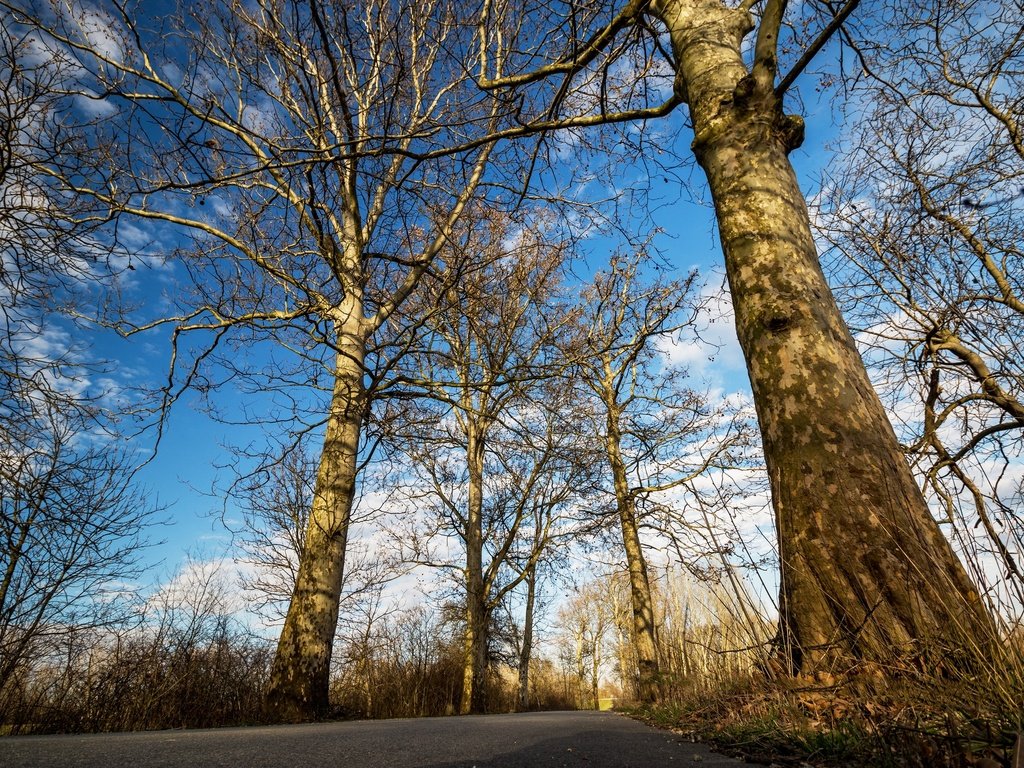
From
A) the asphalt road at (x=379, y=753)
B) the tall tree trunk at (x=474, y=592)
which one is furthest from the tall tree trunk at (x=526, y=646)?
the asphalt road at (x=379, y=753)

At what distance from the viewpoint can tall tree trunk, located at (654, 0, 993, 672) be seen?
6.95 feet

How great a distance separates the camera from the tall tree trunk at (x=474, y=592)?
36.7ft

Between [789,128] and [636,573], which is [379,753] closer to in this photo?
[789,128]

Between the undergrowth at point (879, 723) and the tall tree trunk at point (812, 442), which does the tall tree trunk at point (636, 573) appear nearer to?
the tall tree trunk at point (812, 442)

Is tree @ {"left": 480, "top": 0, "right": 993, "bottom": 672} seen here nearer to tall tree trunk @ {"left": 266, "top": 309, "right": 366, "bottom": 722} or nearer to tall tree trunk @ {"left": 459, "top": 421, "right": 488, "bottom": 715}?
tall tree trunk @ {"left": 266, "top": 309, "right": 366, "bottom": 722}

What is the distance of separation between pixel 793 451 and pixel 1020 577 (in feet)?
3.37

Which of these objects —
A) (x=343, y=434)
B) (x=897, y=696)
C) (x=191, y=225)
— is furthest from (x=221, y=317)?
(x=897, y=696)

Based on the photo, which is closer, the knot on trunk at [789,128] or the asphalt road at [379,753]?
the asphalt road at [379,753]

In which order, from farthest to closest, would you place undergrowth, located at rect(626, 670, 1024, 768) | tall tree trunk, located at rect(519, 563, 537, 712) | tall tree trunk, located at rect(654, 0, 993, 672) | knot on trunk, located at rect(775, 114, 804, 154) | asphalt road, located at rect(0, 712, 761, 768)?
tall tree trunk, located at rect(519, 563, 537, 712) → knot on trunk, located at rect(775, 114, 804, 154) → tall tree trunk, located at rect(654, 0, 993, 672) → asphalt road, located at rect(0, 712, 761, 768) → undergrowth, located at rect(626, 670, 1024, 768)

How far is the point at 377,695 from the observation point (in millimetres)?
10047

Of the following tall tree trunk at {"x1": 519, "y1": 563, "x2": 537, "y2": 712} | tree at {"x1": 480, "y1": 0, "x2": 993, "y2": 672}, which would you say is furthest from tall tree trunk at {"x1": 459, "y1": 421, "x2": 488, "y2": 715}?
tree at {"x1": 480, "y1": 0, "x2": 993, "y2": 672}

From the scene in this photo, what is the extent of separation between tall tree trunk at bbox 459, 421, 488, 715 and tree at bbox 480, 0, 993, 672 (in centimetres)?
833

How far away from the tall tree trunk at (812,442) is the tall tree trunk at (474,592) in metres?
8.36

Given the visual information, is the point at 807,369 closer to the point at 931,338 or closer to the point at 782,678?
the point at 782,678
